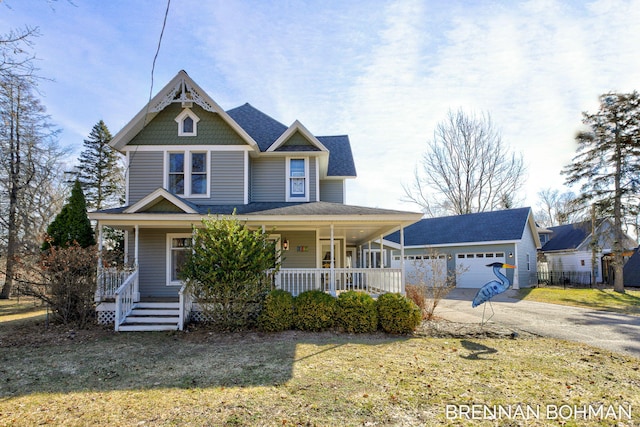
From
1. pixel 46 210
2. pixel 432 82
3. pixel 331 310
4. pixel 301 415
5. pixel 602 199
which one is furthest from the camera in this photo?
pixel 46 210

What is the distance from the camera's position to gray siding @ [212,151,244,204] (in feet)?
41.3

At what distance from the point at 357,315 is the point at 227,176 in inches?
266

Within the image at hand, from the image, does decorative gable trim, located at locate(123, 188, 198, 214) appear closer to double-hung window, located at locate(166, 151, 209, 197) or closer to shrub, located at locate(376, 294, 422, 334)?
double-hung window, located at locate(166, 151, 209, 197)

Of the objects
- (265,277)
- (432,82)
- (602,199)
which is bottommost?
(265,277)

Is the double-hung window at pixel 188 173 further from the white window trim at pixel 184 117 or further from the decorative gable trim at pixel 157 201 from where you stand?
the decorative gable trim at pixel 157 201

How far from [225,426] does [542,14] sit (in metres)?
10.2

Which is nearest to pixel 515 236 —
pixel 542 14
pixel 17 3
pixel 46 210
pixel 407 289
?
pixel 407 289

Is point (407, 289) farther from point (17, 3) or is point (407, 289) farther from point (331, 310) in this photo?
point (17, 3)

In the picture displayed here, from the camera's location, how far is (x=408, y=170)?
34.0 metres

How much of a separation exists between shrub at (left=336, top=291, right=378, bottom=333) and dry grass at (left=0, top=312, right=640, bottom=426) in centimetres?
45

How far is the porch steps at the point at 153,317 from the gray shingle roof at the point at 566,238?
952 inches

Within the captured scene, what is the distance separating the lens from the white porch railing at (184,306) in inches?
363

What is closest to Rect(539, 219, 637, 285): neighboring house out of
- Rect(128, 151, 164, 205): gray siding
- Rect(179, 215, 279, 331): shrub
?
Rect(179, 215, 279, 331): shrub

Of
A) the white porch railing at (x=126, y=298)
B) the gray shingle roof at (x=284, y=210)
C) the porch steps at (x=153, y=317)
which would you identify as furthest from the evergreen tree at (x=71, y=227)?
the porch steps at (x=153, y=317)
